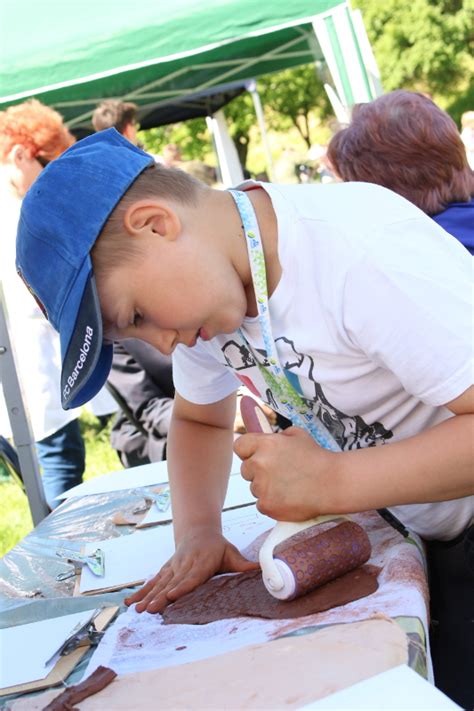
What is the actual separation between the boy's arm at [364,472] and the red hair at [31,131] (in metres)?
2.40

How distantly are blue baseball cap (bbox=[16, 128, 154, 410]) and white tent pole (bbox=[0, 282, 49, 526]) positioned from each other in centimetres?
137

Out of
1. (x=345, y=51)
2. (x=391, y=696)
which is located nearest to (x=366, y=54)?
(x=345, y=51)

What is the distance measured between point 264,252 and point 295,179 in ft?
33.1

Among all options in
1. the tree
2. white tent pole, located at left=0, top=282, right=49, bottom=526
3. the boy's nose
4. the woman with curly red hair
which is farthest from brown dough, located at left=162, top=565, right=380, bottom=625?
the tree

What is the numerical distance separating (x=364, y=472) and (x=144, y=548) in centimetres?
63

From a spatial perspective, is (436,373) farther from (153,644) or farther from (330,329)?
(153,644)

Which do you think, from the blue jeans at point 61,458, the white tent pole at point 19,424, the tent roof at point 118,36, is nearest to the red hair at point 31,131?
the white tent pole at point 19,424

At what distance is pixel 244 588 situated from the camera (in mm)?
1114

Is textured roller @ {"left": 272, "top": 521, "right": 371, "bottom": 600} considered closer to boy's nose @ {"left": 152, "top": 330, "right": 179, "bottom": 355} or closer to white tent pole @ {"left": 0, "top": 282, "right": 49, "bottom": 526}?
boy's nose @ {"left": 152, "top": 330, "right": 179, "bottom": 355}

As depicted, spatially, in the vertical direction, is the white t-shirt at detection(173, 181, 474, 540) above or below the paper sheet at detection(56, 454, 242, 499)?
above

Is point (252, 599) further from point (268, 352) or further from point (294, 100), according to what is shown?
point (294, 100)

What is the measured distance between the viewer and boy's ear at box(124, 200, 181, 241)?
978 mm

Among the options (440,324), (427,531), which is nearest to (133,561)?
(427,531)

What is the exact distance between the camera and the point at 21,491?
4258 mm
